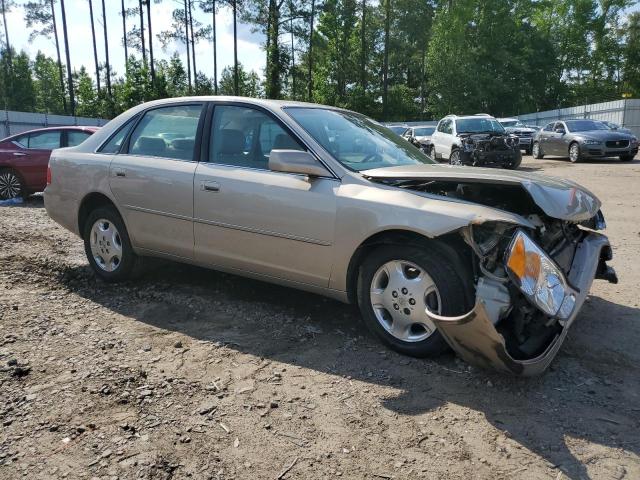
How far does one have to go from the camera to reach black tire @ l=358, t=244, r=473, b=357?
330 cm

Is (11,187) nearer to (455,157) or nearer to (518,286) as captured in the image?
(518,286)

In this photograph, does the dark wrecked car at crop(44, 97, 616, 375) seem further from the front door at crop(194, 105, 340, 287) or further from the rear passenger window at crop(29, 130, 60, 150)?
the rear passenger window at crop(29, 130, 60, 150)

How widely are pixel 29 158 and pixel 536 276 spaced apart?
11.1m

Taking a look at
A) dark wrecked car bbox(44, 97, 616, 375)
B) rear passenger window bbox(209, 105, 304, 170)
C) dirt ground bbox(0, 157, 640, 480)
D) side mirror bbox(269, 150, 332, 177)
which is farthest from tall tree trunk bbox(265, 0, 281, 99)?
side mirror bbox(269, 150, 332, 177)

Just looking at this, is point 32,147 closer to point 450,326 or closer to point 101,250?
point 101,250

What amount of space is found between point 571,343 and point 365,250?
5.12 ft

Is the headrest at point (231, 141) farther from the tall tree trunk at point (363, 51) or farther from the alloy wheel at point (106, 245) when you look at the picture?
the tall tree trunk at point (363, 51)

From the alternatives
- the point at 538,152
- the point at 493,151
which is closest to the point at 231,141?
the point at 493,151

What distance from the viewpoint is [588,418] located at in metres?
2.90

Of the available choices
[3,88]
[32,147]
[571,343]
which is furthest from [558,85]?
[571,343]

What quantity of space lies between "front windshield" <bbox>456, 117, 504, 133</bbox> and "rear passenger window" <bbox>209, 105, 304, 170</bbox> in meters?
13.7

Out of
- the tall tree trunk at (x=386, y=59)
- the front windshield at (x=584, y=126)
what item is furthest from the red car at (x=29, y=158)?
the tall tree trunk at (x=386, y=59)

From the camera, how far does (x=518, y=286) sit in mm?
2949

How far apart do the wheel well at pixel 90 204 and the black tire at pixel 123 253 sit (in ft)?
0.15
